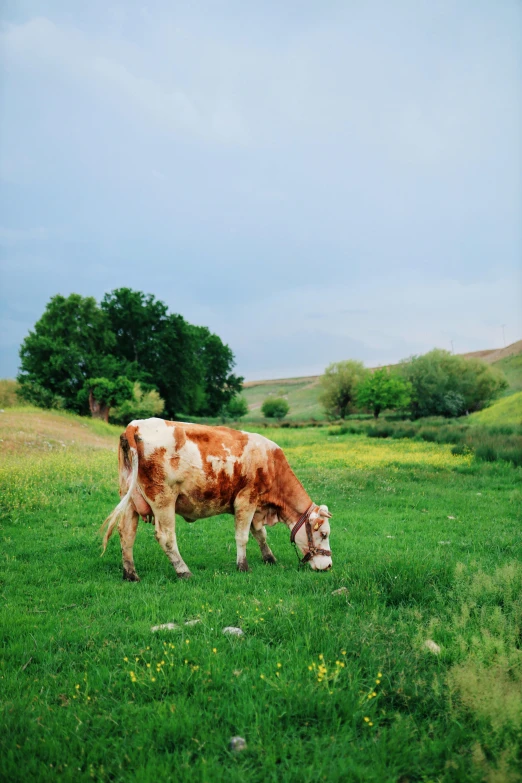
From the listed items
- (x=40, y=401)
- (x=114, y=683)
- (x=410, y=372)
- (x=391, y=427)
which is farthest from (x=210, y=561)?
(x=410, y=372)

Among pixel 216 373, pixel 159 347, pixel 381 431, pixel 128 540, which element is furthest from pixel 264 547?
pixel 216 373

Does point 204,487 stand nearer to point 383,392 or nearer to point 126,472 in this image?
point 126,472

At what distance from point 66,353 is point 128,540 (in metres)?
42.3

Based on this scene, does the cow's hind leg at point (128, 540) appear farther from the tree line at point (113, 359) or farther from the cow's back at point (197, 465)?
the tree line at point (113, 359)

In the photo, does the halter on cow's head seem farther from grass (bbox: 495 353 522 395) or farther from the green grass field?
grass (bbox: 495 353 522 395)

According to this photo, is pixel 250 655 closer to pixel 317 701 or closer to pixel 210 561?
pixel 317 701

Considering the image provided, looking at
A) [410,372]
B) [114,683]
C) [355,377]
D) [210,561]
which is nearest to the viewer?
[114,683]

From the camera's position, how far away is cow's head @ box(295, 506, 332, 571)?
25.4ft

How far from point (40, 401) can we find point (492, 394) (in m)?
64.3

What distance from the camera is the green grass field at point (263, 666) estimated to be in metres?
3.26

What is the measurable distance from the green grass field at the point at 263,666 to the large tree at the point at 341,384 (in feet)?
250

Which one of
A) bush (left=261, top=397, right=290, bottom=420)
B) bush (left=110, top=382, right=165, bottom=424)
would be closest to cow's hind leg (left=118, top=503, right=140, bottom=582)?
bush (left=110, top=382, right=165, bottom=424)

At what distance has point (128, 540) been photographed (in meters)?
7.46

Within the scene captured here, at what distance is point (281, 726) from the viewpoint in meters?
3.54
